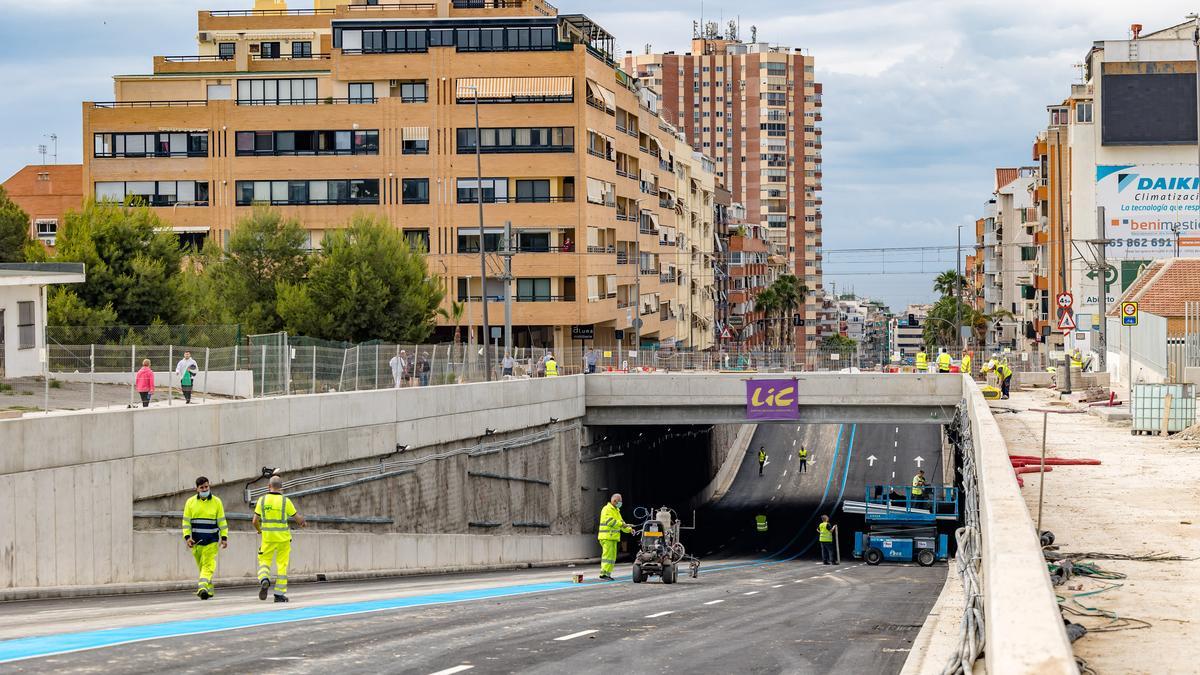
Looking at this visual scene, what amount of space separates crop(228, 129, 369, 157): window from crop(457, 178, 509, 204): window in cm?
453

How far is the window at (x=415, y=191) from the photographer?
72438 mm

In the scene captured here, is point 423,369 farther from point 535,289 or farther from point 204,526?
point 535,289

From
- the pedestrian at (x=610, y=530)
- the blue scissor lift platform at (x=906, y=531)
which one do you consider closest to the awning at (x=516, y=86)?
the blue scissor lift platform at (x=906, y=531)

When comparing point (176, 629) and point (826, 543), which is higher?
point (176, 629)

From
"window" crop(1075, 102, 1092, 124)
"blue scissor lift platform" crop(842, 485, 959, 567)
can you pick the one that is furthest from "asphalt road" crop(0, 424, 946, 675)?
"window" crop(1075, 102, 1092, 124)

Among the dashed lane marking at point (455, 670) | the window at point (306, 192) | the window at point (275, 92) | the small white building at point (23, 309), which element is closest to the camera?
the dashed lane marking at point (455, 670)

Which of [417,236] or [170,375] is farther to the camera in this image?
[417,236]

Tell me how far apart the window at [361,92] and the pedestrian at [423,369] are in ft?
127

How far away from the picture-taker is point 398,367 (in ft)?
115

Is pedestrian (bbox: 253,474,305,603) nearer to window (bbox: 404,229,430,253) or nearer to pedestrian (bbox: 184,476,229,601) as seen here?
pedestrian (bbox: 184,476,229,601)

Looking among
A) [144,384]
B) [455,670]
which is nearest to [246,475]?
[144,384]

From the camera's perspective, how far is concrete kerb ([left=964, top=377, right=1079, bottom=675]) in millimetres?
6812

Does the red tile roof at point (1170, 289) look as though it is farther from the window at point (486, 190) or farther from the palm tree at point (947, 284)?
the palm tree at point (947, 284)

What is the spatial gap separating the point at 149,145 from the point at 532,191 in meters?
18.9
